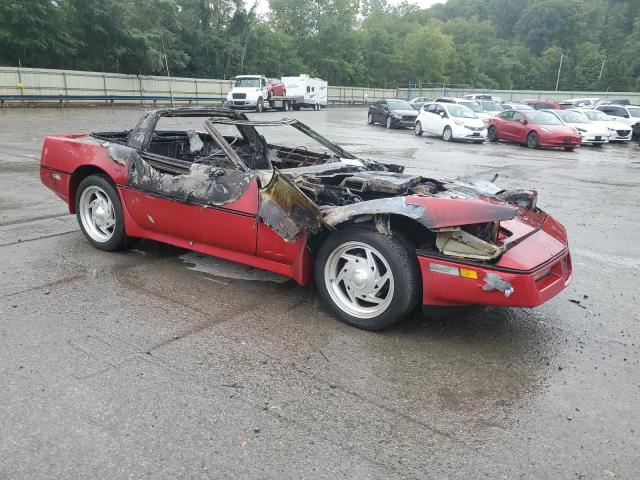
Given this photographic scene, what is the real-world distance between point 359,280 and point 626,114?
27.1m

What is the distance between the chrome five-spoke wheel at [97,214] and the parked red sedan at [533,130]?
706 inches

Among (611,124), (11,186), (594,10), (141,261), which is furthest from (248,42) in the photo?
(594,10)

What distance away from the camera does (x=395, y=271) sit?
361 centimetres

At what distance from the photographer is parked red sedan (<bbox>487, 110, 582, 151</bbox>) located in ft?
63.7

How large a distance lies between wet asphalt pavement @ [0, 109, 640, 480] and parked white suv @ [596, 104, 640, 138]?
2296cm

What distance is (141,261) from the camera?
5195mm

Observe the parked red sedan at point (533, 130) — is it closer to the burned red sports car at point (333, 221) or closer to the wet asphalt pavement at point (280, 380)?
the wet asphalt pavement at point (280, 380)

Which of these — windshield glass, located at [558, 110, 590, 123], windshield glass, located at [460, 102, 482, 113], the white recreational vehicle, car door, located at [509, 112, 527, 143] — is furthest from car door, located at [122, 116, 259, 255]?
the white recreational vehicle

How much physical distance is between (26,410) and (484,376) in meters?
2.60

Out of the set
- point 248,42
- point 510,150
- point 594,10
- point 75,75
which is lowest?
point 510,150

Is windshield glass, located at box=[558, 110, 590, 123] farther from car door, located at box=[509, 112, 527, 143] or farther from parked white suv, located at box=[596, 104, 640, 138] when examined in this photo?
parked white suv, located at box=[596, 104, 640, 138]

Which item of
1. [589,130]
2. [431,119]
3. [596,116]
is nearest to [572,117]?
[589,130]

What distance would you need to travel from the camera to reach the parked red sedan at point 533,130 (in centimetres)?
1942

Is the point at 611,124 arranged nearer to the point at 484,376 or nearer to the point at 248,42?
the point at 484,376
